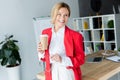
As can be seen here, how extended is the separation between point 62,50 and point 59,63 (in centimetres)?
10

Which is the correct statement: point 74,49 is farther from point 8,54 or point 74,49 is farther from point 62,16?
point 8,54

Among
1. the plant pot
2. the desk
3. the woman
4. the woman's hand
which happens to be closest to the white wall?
the plant pot

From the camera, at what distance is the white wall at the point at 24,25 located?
11.1ft

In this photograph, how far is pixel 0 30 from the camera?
131 inches

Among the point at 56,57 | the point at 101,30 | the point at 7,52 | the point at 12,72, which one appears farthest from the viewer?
the point at 101,30

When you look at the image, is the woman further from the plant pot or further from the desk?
the plant pot

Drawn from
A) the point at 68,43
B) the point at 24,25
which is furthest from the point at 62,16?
the point at 24,25

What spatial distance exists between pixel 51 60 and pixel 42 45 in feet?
0.42

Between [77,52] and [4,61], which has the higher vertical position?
[77,52]

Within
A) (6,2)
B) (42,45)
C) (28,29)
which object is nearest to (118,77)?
(42,45)

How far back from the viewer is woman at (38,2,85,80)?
124cm

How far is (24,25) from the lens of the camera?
370cm

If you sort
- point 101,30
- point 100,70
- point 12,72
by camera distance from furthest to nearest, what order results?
1. point 101,30
2. point 12,72
3. point 100,70

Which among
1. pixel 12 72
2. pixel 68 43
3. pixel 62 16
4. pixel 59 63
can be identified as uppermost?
pixel 62 16
